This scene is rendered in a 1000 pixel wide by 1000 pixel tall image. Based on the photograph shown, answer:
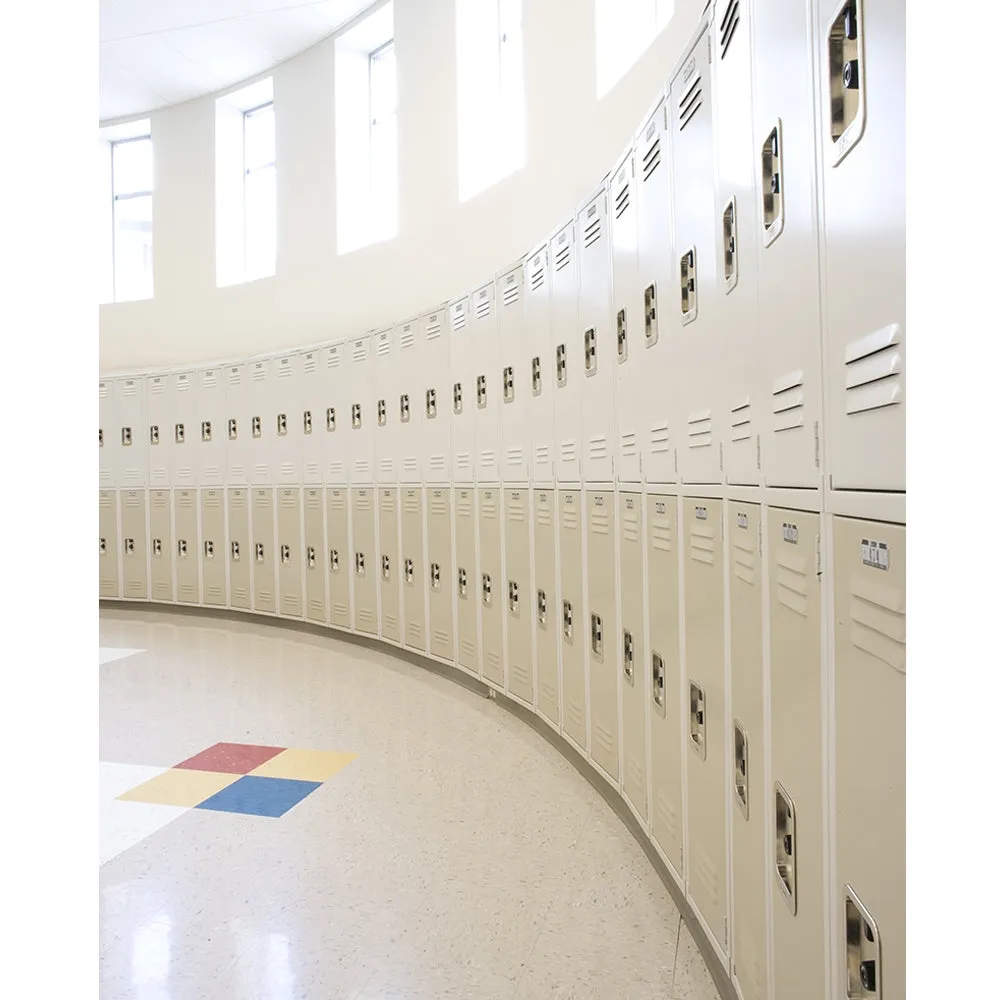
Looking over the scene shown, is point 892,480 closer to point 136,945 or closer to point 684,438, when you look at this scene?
point 684,438

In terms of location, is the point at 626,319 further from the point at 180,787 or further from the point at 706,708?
the point at 180,787

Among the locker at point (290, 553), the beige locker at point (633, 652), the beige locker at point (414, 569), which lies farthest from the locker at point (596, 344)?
the locker at point (290, 553)

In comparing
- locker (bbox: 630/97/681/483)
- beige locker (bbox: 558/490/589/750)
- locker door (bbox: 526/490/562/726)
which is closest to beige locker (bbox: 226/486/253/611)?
locker door (bbox: 526/490/562/726)

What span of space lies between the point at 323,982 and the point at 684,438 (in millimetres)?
1656

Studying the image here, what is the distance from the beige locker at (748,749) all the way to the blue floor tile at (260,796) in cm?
199

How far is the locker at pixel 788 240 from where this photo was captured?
4.55 feet

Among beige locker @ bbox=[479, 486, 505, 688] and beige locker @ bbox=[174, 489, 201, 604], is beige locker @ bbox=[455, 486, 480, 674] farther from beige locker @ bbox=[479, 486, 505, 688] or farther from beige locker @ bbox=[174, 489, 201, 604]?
beige locker @ bbox=[174, 489, 201, 604]

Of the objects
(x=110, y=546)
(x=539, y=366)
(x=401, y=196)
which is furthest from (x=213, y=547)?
(x=539, y=366)

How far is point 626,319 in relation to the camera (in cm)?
279

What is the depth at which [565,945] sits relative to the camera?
228 cm

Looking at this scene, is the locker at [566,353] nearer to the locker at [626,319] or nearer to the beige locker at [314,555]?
the locker at [626,319]

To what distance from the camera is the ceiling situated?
712cm

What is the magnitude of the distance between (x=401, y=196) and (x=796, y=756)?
6.05 metres

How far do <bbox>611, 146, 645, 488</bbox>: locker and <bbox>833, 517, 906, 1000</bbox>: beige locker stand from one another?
1464 mm
